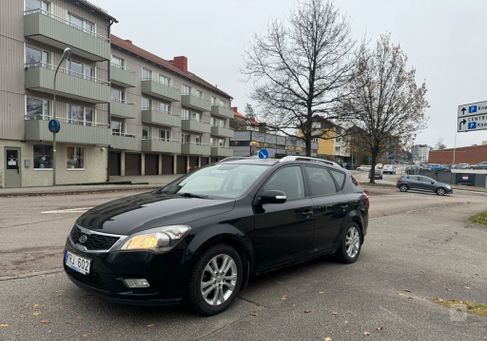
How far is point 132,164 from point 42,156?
46.8ft

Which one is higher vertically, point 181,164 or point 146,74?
point 146,74

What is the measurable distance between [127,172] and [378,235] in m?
32.1

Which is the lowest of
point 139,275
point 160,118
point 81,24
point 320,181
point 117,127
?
point 139,275

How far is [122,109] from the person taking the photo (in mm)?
34000

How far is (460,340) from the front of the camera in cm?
345

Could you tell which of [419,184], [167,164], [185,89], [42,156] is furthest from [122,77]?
[419,184]

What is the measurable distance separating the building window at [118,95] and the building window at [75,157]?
27.5 feet

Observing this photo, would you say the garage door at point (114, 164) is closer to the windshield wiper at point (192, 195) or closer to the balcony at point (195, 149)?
the balcony at point (195, 149)

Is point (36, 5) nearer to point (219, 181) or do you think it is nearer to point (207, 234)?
point (219, 181)

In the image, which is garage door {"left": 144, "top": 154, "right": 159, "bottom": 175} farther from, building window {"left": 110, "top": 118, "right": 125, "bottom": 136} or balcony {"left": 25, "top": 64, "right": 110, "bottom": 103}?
balcony {"left": 25, "top": 64, "right": 110, "bottom": 103}

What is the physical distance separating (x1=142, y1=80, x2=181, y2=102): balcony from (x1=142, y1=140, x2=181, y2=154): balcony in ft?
15.6

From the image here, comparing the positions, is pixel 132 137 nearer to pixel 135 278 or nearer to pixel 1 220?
pixel 1 220

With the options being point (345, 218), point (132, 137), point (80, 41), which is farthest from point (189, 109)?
point (345, 218)

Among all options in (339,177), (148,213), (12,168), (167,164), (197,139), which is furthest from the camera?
(197,139)
